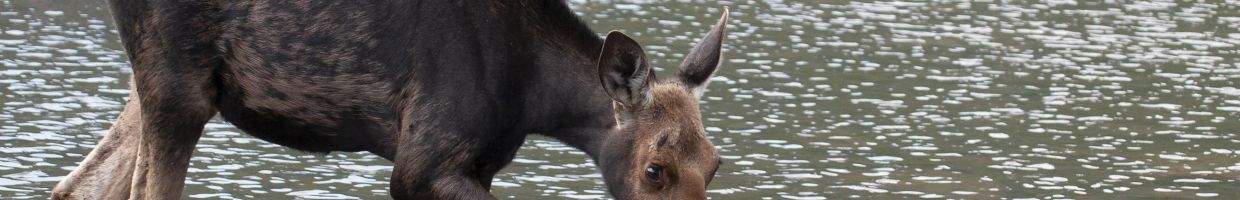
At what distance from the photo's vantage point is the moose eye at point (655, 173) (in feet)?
22.2

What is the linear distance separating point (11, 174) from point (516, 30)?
3.33 m

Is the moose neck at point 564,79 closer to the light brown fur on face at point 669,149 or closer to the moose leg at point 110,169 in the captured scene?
the light brown fur on face at point 669,149

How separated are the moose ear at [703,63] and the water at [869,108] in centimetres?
241

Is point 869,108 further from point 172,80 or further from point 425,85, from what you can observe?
point 172,80

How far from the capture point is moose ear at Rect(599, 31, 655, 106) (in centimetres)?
666

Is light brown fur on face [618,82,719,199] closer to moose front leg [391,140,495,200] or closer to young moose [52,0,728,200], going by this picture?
young moose [52,0,728,200]

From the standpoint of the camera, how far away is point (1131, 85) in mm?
14320

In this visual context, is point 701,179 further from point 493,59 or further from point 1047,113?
point 1047,113

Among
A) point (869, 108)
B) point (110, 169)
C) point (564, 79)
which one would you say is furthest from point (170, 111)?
point (869, 108)

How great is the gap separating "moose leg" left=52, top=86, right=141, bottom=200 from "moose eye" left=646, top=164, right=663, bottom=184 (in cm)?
222

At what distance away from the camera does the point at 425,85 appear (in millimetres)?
6992

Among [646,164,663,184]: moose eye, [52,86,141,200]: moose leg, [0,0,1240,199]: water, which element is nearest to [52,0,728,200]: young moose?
[646,164,663,184]: moose eye

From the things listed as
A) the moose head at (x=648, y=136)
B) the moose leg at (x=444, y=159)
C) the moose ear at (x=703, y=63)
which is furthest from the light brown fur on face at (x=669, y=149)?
the moose leg at (x=444, y=159)

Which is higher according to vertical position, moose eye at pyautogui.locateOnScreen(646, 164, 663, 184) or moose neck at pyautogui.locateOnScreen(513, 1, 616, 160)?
moose neck at pyautogui.locateOnScreen(513, 1, 616, 160)
